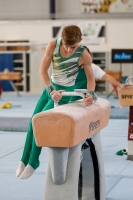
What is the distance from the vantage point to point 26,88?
19.9 m

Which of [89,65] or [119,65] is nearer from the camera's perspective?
[89,65]

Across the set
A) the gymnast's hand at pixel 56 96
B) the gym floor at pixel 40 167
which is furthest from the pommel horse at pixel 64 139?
the gym floor at pixel 40 167

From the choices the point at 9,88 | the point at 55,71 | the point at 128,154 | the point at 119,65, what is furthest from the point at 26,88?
the point at 55,71

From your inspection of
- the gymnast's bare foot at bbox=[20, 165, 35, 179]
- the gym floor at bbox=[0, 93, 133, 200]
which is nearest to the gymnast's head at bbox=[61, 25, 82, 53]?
the gymnast's bare foot at bbox=[20, 165, 35, 179]

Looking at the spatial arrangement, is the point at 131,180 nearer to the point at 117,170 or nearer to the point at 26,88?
the point at 117,170

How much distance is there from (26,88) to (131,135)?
14320 millimetres

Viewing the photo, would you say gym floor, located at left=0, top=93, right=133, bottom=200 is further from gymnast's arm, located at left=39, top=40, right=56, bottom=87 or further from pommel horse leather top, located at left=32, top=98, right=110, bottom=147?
pommel horse leather top, located at left=32, top=98, right=110, bottom=147

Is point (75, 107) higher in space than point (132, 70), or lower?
higher

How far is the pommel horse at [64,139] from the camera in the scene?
3061 mm

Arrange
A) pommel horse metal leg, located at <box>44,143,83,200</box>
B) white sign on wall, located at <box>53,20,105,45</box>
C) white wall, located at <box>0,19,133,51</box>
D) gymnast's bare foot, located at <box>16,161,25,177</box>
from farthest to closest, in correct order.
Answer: white sign on wall, located at <box>53,20,105,45</box>, white wall, located at <box>0,19,133,51</box>, gymnast's bare foot, located at <box>16,161,25,177</box>, pommel horse metal leg, located at <box>44,143,83,200</box>

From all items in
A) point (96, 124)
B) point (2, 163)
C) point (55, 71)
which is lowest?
point (2, 163)

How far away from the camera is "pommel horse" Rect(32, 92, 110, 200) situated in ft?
10.0

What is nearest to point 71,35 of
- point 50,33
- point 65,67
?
point 65,67

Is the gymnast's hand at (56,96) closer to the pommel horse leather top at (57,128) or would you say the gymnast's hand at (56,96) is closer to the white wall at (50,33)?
the pommel horse leather top at (57,128)
